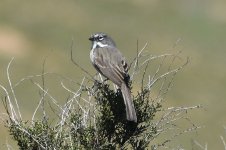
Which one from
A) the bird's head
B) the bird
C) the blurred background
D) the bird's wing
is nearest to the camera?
the bird

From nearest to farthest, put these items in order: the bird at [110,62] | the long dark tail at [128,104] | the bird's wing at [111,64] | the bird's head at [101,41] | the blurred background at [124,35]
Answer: the long dark tail at [128,104]
the bird at [110,62]
the bird's wing at [111,64]
the bird's head at [101,41]
the blurred background at [124,35]

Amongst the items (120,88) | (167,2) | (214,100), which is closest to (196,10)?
(167,2)

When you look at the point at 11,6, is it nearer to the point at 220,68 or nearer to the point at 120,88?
the point at 220,68

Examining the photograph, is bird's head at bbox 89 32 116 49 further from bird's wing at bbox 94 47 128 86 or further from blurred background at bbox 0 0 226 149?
blurred background at bbox 0 0 226 149

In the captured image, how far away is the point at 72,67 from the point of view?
3634 centimetres

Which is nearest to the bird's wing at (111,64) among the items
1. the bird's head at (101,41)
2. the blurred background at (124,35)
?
the bird's head at (101,41)

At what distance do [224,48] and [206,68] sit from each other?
3.77m

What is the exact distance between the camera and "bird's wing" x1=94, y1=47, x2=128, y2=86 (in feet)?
35.0

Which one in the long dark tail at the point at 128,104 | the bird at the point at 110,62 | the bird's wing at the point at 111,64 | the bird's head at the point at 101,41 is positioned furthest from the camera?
the bird's head at the point at 101,41

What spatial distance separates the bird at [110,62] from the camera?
33.9 ft

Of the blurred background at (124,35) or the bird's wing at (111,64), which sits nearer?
the bird's wing at (111,64)

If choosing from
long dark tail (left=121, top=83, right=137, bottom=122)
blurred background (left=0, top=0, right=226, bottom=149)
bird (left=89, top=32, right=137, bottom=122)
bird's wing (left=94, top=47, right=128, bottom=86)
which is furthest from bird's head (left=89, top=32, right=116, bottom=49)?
blurred background (left=0, top=0, right=226, bottom=149)

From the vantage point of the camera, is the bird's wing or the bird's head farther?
the bird's head

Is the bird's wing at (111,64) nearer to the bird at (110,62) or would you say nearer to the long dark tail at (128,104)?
the bird at (110,62)
